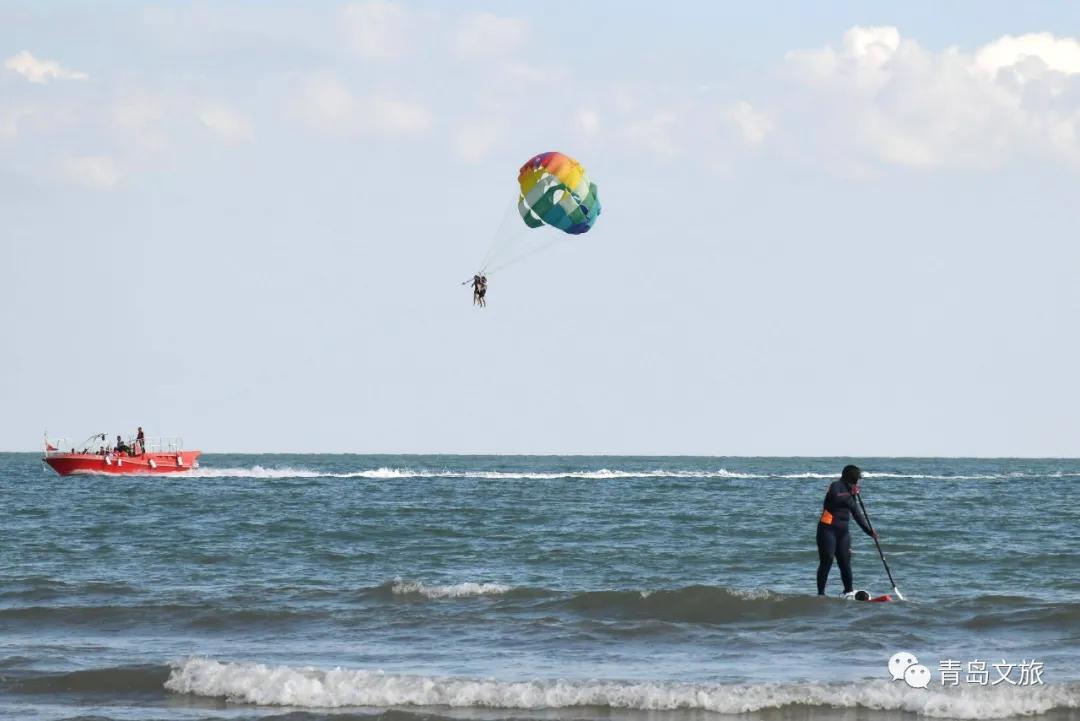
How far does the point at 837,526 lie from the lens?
1683cm

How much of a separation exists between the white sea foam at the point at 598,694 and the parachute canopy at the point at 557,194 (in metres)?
20.5

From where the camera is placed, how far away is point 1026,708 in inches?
447

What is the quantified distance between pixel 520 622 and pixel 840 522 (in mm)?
4337

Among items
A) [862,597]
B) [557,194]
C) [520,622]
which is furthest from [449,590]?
[557,194]

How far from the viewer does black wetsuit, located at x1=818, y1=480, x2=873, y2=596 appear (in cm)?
1677

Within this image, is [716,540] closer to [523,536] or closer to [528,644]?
[523,536]

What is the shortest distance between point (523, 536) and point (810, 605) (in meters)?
11.9

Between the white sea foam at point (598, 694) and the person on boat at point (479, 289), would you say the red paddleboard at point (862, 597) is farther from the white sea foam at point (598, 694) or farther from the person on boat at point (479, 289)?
the person on boat at point (479, 289)

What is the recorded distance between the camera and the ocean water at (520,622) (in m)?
11.8

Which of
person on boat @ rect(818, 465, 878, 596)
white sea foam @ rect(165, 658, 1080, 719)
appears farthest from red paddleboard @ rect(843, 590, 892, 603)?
white sea foam @ rect(165, 658, 1080, 719)

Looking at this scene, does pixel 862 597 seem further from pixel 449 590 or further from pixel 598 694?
pixel 598 694

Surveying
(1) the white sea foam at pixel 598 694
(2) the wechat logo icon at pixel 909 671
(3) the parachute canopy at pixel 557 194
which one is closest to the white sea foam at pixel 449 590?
(1) the white sea foam at pixel 598 694

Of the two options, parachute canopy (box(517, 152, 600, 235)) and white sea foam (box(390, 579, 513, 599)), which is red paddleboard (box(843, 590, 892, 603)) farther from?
parachute canopy (box(517, 152, 600, 235))

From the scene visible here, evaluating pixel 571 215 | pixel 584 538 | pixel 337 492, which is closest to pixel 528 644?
pixel 584 538
